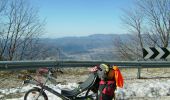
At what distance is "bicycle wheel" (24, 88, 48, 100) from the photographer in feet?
31.0

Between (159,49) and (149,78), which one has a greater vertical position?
(159,49)

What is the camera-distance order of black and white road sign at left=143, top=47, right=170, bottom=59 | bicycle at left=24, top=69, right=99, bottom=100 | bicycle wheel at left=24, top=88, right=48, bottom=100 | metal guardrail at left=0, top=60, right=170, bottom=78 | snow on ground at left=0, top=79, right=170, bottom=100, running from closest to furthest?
bicycle at left=24, top=69, right=99, bottom=100
bicycle wheel at left=24, top=88, right=48, bottom=100
snow on ground at left=0, top=79, right=170, bottom=100
metal guardrail at left=0, top=60, right=170, bottom=78
black and white road sign at left=143, top=47, right=170, bottom=59

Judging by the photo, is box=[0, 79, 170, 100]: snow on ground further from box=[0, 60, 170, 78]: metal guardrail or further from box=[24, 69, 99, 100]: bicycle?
box=[24, 69, 99, 100]: bicycle

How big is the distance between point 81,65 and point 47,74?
5.47 metres

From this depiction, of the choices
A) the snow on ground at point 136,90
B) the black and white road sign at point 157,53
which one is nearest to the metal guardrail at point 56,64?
the snow on ground at point 136,90

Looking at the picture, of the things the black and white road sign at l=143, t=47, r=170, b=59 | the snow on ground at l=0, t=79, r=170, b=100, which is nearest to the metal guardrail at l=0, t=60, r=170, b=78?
the snow on ground at l=0, t=79, r=170, b=100

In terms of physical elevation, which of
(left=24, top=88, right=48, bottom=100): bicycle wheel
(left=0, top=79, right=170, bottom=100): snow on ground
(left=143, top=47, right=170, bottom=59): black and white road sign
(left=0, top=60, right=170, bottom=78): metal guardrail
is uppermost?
(left=143, top=47, right=170, bottom=59): black and white road sign

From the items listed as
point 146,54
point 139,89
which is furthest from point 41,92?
point 146,54

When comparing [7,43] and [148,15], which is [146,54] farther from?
[148,15]

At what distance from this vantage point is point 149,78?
628 inches

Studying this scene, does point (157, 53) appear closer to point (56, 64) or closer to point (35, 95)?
point (56, 64)

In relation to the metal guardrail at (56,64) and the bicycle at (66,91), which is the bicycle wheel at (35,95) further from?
the metal guardrail at (56,64)

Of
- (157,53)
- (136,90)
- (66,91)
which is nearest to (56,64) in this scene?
(136,90)

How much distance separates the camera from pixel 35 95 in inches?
374
